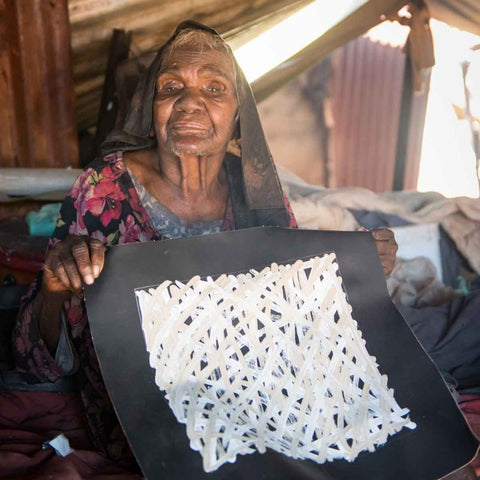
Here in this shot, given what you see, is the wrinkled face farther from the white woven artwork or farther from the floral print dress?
the white woven artwork

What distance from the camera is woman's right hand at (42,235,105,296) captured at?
4.26 ft

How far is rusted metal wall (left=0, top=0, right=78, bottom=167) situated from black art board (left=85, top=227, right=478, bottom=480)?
1.99 m

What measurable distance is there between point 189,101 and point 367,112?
6.19 meters

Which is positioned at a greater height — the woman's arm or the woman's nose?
the woman's nose

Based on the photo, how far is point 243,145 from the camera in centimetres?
194

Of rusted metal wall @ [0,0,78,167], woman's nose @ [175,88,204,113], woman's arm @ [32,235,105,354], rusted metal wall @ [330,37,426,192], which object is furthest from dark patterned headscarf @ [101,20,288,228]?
rusted metal wall @ [330,37,426,192]

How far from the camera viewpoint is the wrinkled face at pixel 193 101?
5.86 feet

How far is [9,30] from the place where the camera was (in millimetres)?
3027

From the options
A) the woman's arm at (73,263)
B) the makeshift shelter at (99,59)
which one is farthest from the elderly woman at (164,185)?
the makeshift shelter at (99,59)

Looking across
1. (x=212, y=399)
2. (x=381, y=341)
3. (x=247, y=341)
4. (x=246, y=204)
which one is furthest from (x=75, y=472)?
(x=246, y=204)

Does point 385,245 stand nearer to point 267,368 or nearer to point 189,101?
point 267,368

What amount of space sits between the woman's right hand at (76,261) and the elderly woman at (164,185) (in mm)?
198

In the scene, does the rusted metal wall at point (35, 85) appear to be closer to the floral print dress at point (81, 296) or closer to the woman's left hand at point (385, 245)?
the floral print dress at point (81, 296)

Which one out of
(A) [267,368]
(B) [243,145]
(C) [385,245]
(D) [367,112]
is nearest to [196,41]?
(B) [243,145]
